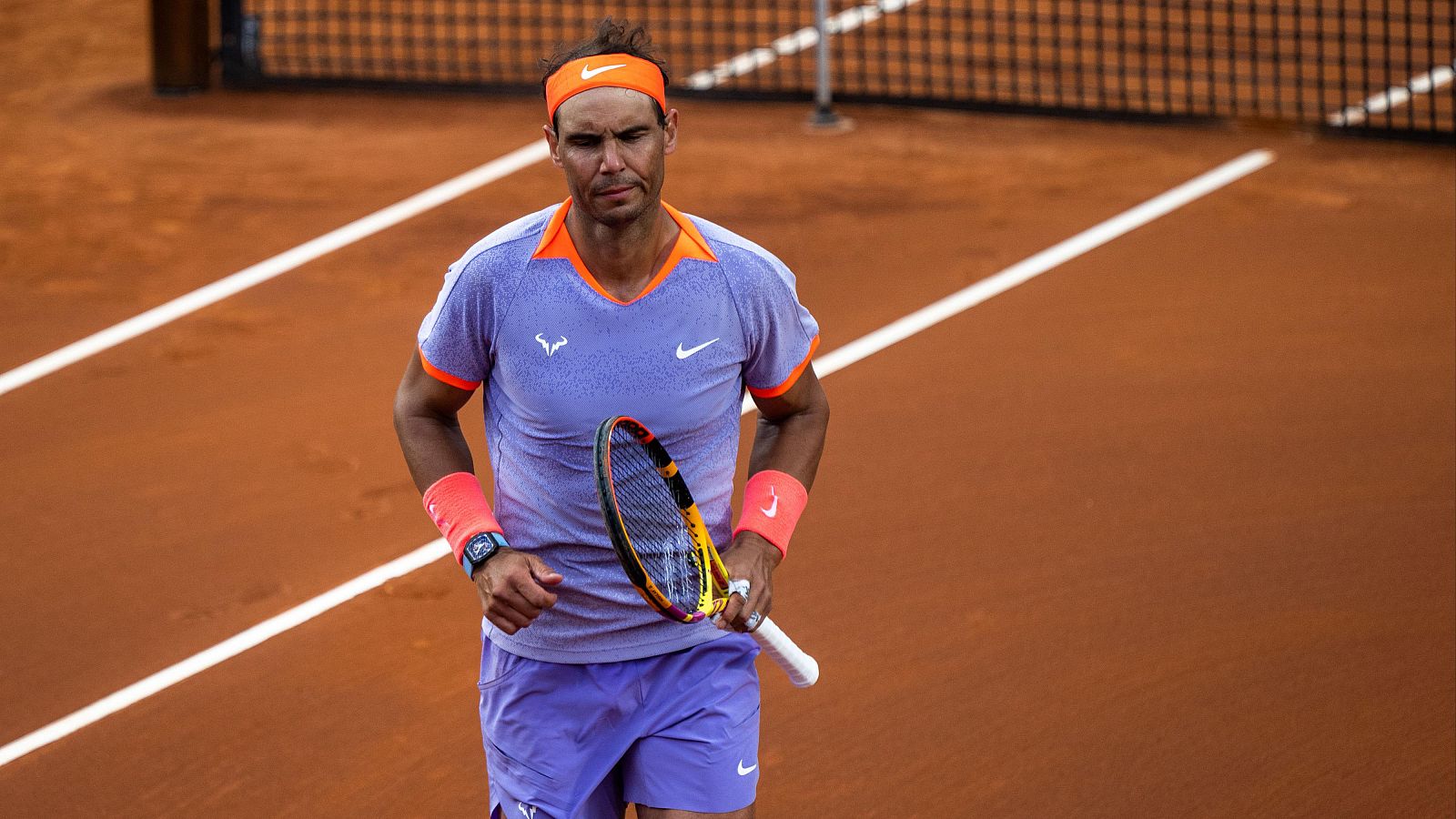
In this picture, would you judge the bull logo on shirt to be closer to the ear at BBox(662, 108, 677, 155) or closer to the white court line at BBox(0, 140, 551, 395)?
the ear at BBox(662, 108, 677, 155)

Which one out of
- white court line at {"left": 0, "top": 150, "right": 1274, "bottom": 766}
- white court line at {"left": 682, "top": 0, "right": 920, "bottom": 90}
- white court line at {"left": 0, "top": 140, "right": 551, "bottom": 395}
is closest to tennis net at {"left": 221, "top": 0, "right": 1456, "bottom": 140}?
white court line at {"left": 682, "top": 0, "right": 920, "bottom": 90}

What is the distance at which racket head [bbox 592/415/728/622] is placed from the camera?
3055mm

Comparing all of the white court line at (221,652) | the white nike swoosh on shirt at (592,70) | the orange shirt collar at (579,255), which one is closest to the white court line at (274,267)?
the white court line at (221,652)

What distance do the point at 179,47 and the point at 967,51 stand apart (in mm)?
5246

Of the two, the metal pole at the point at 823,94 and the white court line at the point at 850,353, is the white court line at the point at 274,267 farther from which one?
the white court line at the point at 850,353

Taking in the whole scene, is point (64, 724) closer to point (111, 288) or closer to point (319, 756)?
point (319, 756)

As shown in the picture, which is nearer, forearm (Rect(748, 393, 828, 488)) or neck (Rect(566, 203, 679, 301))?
neck (Rect(566, 203, 679, 301))

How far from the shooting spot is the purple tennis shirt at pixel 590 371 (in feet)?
10.7

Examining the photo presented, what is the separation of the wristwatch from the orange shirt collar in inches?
19.9

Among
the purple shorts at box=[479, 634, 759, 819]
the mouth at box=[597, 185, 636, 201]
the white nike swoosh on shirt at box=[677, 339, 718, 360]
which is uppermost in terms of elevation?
the mouth at box=[597, 185, 636, 201]

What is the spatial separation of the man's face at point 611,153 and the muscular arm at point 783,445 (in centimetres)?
56

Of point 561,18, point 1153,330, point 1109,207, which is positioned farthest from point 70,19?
point 1153,330

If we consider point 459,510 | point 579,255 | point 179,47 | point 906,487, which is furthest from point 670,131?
point 179,47

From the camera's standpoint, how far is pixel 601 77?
3.22 m
